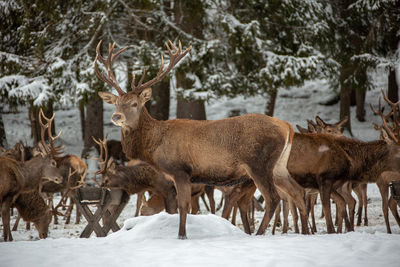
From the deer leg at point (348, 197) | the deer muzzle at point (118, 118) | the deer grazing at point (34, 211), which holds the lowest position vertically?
the deer grazing at point (34, 211)

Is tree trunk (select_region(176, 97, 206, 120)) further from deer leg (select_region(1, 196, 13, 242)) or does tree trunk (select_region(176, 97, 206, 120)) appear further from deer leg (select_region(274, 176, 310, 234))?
deer leg (select_region(274, 176, 310, 234))

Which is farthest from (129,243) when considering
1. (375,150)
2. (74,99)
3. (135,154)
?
(74,99)

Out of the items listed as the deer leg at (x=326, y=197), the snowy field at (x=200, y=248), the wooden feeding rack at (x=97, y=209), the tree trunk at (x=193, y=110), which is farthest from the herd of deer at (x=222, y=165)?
the tree trunk at (x=193, y=110)

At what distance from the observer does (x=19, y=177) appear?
8.57 meters

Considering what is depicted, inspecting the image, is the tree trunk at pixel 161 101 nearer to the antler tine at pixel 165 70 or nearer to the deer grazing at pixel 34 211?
the deer grazing at pixel 34 211

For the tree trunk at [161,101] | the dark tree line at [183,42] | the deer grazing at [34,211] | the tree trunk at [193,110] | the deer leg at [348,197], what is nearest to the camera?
the deer leg at [348,197]

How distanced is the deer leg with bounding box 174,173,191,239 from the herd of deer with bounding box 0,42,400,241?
0.04 ft

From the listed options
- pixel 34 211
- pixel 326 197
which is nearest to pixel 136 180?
pixel 34 211

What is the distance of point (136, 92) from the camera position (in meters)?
6.25

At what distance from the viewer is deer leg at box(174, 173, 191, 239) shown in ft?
18.3

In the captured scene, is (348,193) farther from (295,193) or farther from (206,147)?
(206,147)

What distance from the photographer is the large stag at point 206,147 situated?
5.81 metres

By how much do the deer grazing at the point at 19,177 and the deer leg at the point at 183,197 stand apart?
3.70 metres

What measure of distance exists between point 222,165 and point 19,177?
14.9 feet
